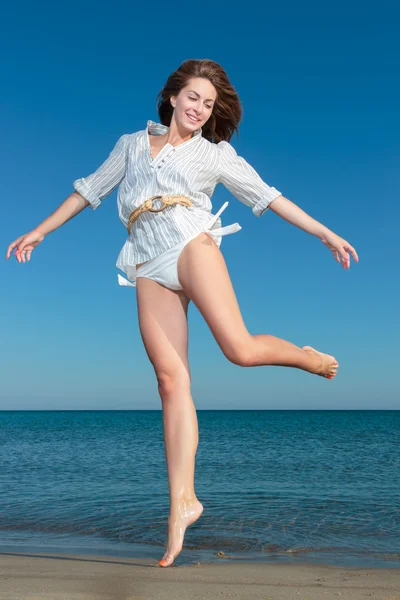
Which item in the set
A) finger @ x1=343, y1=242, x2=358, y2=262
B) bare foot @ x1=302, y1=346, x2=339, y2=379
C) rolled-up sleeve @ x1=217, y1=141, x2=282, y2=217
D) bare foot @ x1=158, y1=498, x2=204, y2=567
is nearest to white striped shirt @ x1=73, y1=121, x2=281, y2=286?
rolled-up sleeve @ x1=217, y1=141, x2=282, y2=217

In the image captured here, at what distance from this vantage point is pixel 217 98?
360 centimetres

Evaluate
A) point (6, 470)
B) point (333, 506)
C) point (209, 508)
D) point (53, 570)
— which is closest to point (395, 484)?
point (333, 506)

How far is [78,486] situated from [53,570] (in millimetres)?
7812

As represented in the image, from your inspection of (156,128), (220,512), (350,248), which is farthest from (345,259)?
(220,512)

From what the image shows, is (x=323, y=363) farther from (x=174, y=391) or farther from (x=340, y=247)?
(x=174, y=391)

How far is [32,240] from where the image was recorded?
3.53m

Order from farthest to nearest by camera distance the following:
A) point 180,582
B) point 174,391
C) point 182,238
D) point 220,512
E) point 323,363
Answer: point 220,512 → point 323,363 → point 174,391 → point 182,238 → point 180,582

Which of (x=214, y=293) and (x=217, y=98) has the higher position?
(x=217, y=98)

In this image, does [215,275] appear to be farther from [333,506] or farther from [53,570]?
[333,506]

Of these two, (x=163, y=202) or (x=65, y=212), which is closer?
(x=163, y=202)

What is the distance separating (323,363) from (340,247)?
653 millimetres

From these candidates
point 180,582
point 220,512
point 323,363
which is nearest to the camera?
point 180,582

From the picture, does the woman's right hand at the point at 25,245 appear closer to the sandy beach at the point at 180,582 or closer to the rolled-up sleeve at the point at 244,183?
the rolled-up sleeve at the point at 244,183

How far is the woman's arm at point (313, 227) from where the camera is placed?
3.32 metres
